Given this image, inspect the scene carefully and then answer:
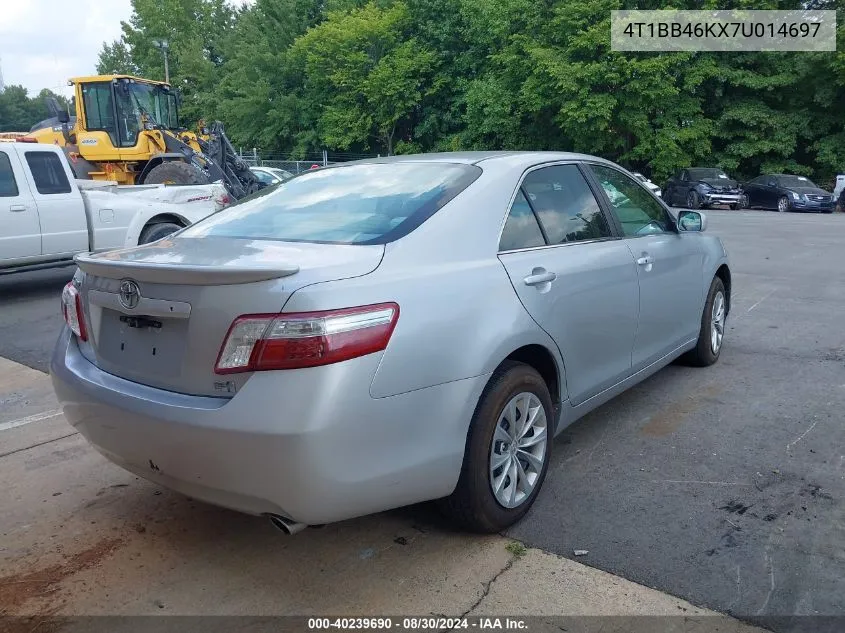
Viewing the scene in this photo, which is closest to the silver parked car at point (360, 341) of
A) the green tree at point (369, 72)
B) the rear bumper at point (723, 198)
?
the rear bumper at point (723, 198)

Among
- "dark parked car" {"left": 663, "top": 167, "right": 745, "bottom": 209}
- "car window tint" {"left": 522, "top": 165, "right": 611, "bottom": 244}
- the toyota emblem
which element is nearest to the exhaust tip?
the toyota emblem

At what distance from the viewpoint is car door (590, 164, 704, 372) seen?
14.0 feet

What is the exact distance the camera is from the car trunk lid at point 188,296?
2.53 m

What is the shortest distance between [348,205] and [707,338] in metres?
3.17

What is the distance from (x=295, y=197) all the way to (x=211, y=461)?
5.30 feet

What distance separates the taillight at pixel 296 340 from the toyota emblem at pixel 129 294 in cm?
47

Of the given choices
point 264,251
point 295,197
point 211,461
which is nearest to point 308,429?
point 211,461

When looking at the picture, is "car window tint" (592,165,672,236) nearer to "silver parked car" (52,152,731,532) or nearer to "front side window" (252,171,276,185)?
"silver parked car" (52,152,731,532)

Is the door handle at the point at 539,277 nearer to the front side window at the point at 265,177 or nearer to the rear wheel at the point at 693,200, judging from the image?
the front side window at the point at 265,177

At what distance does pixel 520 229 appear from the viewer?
344 cm

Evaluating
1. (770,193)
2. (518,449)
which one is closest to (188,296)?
(518,449)

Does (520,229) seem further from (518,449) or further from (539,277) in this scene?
(518,449)

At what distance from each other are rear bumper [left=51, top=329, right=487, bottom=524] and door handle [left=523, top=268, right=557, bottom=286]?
0.60 meters

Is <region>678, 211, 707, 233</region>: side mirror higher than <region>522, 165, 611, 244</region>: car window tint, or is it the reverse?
<region>522, 165, 611, 244</region>: car window tint
